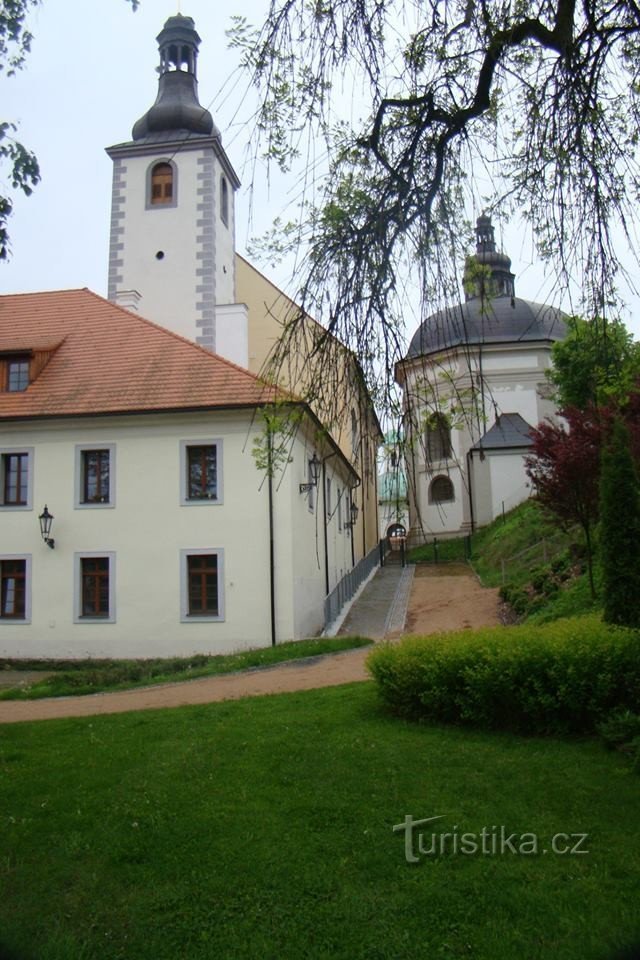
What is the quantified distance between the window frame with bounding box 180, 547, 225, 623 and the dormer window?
22.0 ft

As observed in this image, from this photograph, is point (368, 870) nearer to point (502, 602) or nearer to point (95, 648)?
point (95, 648)

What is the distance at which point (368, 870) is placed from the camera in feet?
16.2

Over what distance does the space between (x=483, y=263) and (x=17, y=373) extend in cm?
1803

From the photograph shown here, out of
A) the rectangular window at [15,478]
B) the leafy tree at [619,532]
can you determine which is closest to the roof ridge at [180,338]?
the rectangular window at [15,478]

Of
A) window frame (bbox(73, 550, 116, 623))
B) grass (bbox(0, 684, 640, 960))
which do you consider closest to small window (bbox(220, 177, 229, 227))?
window frame (bbox(73, 550, 116, 623))

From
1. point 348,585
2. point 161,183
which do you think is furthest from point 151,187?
point 348,585

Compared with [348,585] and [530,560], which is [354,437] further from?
[530,560]

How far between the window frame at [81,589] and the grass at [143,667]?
1.00 m

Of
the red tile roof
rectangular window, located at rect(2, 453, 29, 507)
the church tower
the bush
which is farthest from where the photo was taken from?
the church tower

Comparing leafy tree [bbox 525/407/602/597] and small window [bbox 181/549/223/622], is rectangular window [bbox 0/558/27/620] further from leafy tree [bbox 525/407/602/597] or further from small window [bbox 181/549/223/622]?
leafy tree [bbox 525/407/602/597]

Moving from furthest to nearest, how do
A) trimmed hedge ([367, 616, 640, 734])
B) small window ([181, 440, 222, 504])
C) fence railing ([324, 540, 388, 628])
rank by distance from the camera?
fence railing ([324, 540, 388, 628])
small window ([181, 440, 222, 504])
trimmed hedge ([367, 616, 640, 734])

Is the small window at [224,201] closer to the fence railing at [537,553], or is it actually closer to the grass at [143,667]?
the fence railing at [537,553]

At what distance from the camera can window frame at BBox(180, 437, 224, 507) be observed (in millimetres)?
18734

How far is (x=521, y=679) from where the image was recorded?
7.94 meters
